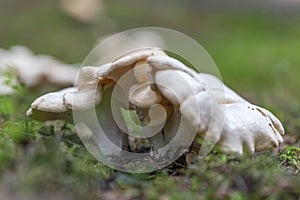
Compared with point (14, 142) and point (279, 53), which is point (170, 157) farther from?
point (279, 53)

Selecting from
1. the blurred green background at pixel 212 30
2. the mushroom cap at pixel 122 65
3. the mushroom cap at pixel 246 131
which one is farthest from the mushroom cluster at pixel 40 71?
the mushroom cap at pixel 246 131

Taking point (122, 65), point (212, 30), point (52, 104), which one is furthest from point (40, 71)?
point (212, 30)

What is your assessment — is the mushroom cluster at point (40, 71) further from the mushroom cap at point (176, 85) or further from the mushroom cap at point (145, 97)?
the mushroom cap at point (176, 85)

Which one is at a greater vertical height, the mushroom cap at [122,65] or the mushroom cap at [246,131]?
the mushroom cap at [122,65]

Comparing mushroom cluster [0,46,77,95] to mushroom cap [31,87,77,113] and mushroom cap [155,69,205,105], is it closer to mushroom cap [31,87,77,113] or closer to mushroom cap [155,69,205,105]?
mushroom cap [31,87,77,113]

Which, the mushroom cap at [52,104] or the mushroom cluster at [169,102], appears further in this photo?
the mushroom cap at [52,104]
